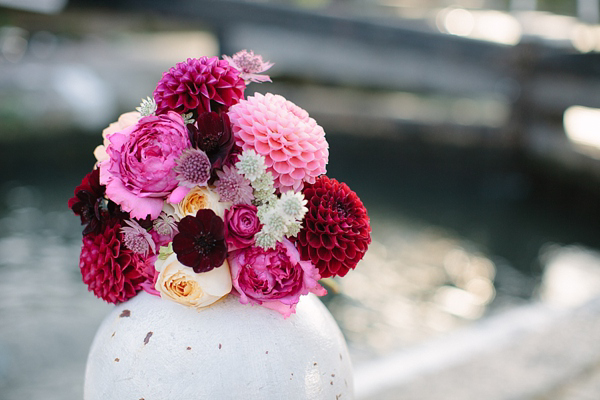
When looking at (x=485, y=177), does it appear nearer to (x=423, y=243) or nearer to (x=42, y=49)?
(x=423, y=243)

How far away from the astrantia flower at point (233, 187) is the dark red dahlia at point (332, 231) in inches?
6.5

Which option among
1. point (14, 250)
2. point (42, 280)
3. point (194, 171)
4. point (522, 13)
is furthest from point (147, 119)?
point (522, 13)

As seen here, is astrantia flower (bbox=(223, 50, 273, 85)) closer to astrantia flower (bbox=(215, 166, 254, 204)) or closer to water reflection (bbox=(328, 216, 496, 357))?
astrantia flower (bbox=(215, 166, 254, 204))

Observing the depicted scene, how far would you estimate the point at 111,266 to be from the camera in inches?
63.2

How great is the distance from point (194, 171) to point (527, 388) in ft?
7.75

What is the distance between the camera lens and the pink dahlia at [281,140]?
1475mm

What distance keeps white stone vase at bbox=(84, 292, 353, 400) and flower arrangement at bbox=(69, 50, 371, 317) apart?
54 millimetres

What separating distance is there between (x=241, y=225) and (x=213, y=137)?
220 mm

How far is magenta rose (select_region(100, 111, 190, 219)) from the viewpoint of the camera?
1448 millimetres

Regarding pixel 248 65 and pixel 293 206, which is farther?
pixel 248 65

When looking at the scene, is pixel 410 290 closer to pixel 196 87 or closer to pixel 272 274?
pixel 272 274

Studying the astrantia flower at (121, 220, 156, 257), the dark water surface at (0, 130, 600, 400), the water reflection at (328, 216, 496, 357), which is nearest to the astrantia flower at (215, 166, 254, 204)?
the astrantia flower at (121, 220, 156, 257)

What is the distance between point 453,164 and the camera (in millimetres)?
9445

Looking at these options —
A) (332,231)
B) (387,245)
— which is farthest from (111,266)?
(387,245)
